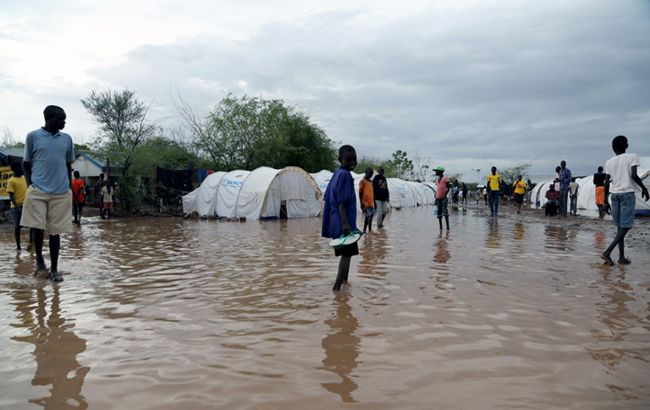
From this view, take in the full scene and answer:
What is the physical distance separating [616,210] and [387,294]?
13.7ft

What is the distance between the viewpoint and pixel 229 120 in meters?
30.2

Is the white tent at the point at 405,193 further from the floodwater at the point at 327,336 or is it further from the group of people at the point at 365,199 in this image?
the floodwater at the point at 327,336

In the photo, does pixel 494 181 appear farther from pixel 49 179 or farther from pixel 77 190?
pixel 49 179

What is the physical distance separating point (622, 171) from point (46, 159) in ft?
25.6

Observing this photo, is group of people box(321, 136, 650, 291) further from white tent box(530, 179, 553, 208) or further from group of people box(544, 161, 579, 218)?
white tent box(530, 179, 553, 208)

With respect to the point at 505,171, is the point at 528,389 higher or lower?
lower

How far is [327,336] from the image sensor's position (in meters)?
3.66

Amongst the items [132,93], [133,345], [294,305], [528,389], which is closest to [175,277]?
[294,305]

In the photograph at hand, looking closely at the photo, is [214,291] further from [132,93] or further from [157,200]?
[132,93]

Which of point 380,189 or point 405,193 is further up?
point 405,193

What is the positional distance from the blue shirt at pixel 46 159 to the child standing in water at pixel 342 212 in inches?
130

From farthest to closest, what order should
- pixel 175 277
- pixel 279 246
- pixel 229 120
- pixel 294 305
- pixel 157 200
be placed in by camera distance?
pixel 229 120 < pixel 157 200 < pixel 279 246 < pixel 175 277 < pixel 294 305

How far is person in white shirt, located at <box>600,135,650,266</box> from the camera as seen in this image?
266 inches

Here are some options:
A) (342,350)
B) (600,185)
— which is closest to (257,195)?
(600,185)
